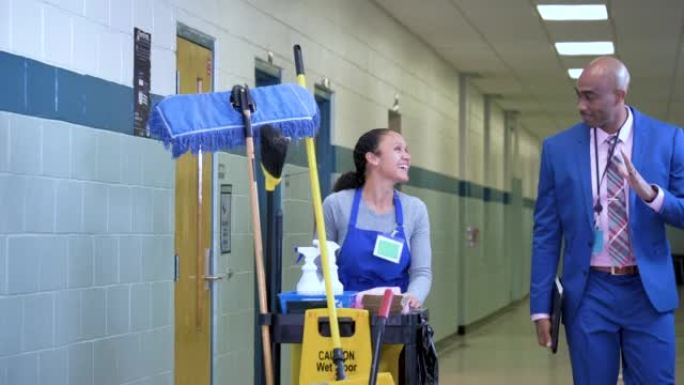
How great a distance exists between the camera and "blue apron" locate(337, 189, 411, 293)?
440 centimetres

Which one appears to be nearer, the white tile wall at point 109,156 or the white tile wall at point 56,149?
the white tile wall at point 56,149

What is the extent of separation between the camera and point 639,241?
12.5 feet

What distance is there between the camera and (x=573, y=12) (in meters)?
10.8

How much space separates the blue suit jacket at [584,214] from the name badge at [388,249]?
565 mm

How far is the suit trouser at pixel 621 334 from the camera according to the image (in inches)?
150

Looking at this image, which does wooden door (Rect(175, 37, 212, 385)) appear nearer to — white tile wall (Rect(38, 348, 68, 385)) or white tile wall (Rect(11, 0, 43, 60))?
white tile wall (Rect(38, 348, 68, 385))

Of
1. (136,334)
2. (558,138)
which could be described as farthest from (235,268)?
(558,138)

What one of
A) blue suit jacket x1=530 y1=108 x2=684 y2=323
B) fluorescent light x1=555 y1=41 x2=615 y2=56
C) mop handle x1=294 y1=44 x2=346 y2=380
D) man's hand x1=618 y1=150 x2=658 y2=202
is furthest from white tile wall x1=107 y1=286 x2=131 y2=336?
fluorescent light x1=555 y1=41 x2=615 y2=56

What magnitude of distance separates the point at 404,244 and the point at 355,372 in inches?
24.7

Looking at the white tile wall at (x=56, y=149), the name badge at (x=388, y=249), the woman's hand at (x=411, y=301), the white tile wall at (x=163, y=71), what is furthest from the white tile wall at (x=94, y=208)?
the woman's hand at (x=411, y=301)

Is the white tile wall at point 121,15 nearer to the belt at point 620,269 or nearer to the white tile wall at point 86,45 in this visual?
the white tile wall at point 86,45

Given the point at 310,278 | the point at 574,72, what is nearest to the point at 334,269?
the point at 310,278

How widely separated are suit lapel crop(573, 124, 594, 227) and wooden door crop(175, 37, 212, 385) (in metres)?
2.50

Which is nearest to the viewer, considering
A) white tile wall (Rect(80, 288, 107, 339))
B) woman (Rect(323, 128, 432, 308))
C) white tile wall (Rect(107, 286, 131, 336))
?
woman (Rect(323, 128, 432, 308))
